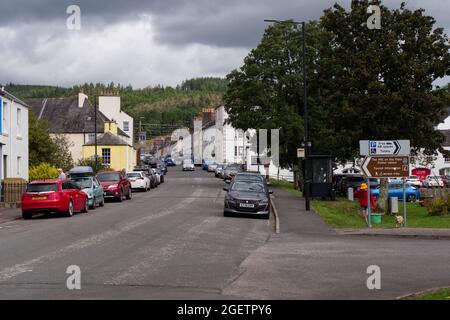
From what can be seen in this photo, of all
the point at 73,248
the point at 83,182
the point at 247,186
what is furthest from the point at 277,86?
the point at 73,248

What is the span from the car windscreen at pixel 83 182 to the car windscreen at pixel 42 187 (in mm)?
4877

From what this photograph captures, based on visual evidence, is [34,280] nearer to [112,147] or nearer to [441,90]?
[441,90]

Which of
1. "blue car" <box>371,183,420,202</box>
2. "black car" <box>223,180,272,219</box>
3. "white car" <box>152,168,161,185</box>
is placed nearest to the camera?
"black car" <box>223,180,272,219</box>

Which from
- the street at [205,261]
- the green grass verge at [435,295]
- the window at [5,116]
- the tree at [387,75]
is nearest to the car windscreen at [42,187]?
the street at [205,261]

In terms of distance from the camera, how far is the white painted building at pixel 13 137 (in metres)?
40.4

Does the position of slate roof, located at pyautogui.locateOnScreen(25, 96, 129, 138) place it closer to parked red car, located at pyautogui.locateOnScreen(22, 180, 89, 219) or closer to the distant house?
the distant house

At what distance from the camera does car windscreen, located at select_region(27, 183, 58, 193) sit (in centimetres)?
2861

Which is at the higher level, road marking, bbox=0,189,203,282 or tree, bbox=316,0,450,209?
tree, bbox=316,0,450,209

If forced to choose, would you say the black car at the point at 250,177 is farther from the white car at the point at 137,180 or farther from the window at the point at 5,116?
the white car at the point at 137,180

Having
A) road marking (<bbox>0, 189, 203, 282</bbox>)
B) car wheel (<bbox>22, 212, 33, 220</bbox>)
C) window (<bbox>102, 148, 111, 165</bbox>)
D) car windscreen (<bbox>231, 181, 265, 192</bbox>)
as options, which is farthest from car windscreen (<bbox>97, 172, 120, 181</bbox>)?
window (<bbox>102, 148, 111, 165</bbox>)

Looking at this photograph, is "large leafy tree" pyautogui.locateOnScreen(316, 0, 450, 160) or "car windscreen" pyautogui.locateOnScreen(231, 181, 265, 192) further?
"large leafy tree" pyautogui.locateOnScreen(316, 0, 450, 160)

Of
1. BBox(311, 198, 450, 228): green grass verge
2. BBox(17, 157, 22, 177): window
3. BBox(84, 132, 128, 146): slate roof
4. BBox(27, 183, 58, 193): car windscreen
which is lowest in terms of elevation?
BBox(311, 198, 450, 228): green grass verge

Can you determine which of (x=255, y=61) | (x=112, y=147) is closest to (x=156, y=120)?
(x=112, y=147)

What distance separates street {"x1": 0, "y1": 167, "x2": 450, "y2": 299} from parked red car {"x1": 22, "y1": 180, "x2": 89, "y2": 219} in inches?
93.9
